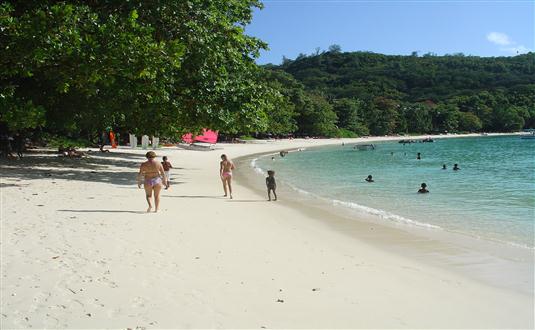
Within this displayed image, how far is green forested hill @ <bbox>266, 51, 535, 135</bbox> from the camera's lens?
12812 centimetres

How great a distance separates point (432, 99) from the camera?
560 ft

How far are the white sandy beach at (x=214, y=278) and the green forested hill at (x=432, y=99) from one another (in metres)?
92.1

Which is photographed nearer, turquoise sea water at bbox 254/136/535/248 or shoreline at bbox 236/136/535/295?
shoreline at bbox 236/136/535/295

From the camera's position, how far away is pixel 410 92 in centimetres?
18388

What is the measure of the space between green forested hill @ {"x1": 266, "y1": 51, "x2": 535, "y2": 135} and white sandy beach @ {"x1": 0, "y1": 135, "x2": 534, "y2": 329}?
92.1 m

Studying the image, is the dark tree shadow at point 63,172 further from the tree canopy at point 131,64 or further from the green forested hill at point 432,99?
the green forested hill at point 432,99

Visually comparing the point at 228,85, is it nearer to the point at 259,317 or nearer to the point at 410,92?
the point at 259,317

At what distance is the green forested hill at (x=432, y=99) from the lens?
128m

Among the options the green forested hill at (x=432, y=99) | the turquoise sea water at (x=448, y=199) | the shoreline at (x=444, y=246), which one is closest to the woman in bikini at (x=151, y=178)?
the shoreline at (x=444, y=246)

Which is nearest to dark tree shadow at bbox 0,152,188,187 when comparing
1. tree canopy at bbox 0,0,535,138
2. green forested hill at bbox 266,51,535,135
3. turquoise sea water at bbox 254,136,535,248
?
tree canopy at bbox 0,0,535,138

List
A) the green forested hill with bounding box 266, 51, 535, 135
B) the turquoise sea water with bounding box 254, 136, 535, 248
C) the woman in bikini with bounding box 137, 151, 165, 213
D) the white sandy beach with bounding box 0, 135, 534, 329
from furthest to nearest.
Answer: the green forested hill with bounding box 266, 51, 535, 135 < the turquoise sea water with bounding box 254, 136, 535, 248 < the woman in bikini with bounding box 137, 151, 165, 213 < the white sandy beach with bounding box 0, 135, 534, 329

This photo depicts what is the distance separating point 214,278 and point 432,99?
580 ft

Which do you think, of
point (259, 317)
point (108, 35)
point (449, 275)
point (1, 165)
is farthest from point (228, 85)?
point (259, 317)

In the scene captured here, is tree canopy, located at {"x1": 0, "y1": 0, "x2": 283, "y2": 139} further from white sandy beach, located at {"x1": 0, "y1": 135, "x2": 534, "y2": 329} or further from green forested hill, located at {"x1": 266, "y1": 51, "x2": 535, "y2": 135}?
green forested hill, located at {"x1": 266, "y1": 51, "x2": 535, "y2": 135}
